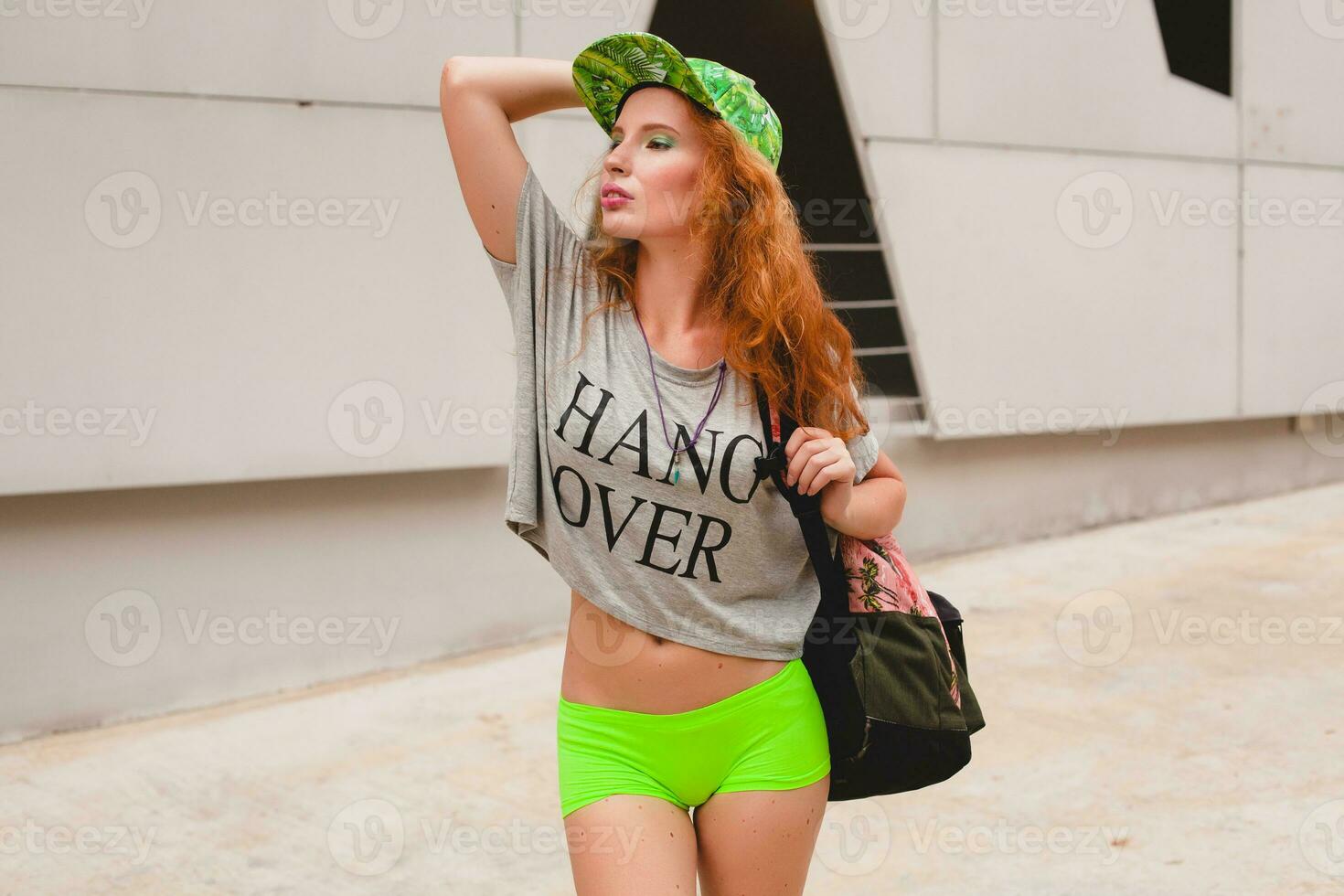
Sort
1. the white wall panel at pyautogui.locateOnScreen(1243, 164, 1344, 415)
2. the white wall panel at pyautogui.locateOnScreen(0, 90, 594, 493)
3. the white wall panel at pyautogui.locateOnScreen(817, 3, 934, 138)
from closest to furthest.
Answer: the white wall panel at pyautogui.locateOnScreen(0, 90, 594, 493) → the white wall panel at pyautogui.locateOnScreen(817, 3, 934, 138) → the white wall panel at pyautogui.locateOnScreen(1243, 164, 1344, 415)

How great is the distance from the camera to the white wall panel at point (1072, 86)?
729cm

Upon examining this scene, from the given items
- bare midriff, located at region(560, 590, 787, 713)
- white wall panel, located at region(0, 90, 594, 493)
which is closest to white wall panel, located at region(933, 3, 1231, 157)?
white wall panel, located at region(0, 90, 594, 493)

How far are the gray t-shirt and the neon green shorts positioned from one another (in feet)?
0.31

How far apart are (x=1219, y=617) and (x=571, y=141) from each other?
12.7 feet

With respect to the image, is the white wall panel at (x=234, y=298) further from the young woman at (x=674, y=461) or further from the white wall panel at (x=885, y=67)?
the young woman at (x=674, y=461)

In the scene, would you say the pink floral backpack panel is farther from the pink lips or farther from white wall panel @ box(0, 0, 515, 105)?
white wall panel @ box(0, 0, 515, 105)

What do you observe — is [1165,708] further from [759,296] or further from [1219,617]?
[759,296]

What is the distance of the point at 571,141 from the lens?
19.2 feet

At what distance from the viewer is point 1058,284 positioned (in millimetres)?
7766

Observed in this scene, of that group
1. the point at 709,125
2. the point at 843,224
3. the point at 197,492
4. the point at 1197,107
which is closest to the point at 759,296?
the point at 709,125

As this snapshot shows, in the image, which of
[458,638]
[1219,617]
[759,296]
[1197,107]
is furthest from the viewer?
[1197,107]

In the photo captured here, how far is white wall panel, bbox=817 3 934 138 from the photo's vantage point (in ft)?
22.3

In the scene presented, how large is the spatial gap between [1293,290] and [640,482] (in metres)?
8.18

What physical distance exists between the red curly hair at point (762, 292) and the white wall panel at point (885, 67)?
4.95 metres
